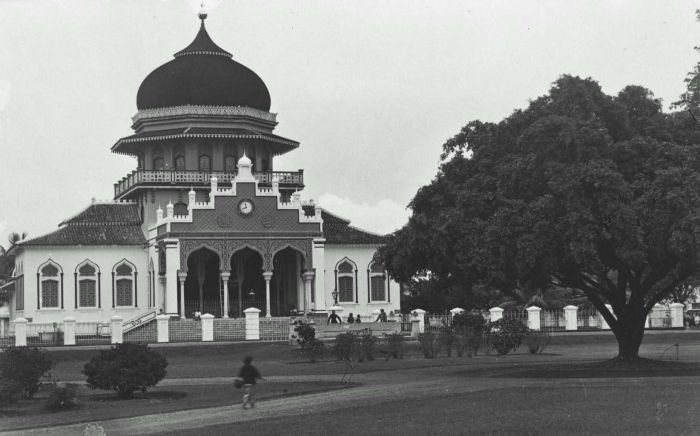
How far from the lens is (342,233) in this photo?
57.0 m

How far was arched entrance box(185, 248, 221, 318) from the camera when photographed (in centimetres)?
5284

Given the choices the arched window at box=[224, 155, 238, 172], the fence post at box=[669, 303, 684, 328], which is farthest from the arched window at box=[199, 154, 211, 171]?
the fence post at box=[669, 303, 684, 328]

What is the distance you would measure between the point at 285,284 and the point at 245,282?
82.3 inches

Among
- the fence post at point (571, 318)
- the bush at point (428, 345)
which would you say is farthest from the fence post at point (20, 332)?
the fence post at point (571, 318)

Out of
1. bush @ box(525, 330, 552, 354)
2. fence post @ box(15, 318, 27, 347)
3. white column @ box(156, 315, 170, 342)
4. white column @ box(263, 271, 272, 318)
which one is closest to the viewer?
bush @ box(525, 330, 552, 354)

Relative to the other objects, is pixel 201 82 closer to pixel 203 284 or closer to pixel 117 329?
pixel 203 284

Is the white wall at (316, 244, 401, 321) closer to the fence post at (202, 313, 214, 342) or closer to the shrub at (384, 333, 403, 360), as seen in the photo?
the fence post at (202, 313, 214, 342)

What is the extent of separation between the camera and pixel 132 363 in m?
24.6

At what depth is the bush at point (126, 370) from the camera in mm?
24312

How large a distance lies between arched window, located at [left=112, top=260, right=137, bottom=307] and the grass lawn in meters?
27.1

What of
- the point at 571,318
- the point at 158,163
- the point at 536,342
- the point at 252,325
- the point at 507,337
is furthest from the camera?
the point at 158,163

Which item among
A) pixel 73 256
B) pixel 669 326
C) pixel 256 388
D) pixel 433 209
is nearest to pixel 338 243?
pixel 73 256

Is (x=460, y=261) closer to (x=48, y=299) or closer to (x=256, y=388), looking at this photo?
(x=256, y=388)

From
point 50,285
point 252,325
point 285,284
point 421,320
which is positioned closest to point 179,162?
point 285,284
